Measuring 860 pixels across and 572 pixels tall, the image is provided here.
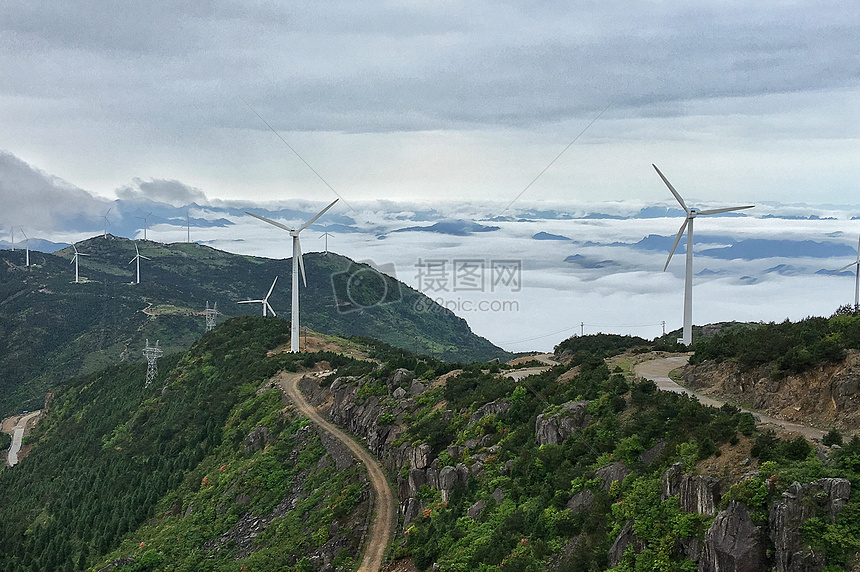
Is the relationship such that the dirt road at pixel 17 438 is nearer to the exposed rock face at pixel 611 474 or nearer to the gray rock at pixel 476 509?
the gray rock at pixel 476 509

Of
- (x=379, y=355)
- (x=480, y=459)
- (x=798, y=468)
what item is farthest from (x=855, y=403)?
(x=379, y=355)

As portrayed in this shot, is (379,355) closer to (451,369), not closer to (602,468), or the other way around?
(451,369)

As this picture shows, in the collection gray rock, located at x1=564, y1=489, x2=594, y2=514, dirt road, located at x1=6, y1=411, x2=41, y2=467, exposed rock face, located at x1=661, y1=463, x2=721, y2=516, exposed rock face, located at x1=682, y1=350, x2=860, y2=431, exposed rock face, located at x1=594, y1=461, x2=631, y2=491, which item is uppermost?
exposed rock face, located at x1=682, y1=350, x2=860, y2=431

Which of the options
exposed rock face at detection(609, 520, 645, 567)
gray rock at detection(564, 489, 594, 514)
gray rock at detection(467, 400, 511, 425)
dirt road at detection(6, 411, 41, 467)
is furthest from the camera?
dirt road at detection(6, 411, 41, 467)

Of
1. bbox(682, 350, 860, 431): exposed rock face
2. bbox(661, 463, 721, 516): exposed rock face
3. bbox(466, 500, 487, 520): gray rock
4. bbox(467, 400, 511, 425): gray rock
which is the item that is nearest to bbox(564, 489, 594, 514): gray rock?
bbox(661, 463, 721, 516): exposed rock face

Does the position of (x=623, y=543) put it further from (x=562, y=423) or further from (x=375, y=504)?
(x=375, y=504)

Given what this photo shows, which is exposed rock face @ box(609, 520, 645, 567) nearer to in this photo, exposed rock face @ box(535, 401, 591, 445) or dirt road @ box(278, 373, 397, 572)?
exposed rock face @ box(535, 401, 591, 445)

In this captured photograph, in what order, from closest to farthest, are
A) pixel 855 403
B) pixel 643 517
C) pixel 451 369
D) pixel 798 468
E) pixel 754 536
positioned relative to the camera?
1. pixel 754 536
2. pixel 798 468
3. pixel 643 517
4. pixel 855 403
5. pixel 451 369
